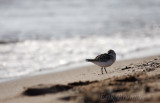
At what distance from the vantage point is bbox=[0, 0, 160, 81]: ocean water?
40.2 ft

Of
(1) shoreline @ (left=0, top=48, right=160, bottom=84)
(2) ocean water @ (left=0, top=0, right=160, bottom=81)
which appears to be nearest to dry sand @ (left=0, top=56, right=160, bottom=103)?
(1) shoreline @ (left=0, top=48, right=160, bottom=84)

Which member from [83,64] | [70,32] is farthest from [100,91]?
[70,32]

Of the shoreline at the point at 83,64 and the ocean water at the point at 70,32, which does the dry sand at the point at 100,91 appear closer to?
the shoreline at the point at 83,64

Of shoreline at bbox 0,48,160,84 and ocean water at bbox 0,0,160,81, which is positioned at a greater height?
ocean water at bbox 0,0,160,81

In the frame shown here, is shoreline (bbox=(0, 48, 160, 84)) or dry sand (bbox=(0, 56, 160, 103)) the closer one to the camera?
dry sand (bbox=(0, 56, 160, 103))

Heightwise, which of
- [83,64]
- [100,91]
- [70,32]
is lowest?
[100,91]

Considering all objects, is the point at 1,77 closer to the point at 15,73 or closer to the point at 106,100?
the point at 15,73

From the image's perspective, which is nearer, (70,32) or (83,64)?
(83,64)

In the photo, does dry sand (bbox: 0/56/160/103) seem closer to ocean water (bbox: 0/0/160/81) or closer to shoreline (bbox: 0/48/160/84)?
shoreline (bbox: 0/48/160/84)

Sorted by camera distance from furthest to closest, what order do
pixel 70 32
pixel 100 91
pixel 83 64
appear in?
pixel 70 32
pixel 83 64
pixel 100 91

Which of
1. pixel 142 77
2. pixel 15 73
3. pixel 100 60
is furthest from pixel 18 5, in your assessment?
pixel 142 77

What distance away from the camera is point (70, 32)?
16.7m

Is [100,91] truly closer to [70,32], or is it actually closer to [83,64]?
[83,64]

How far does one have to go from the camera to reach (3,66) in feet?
38.9
